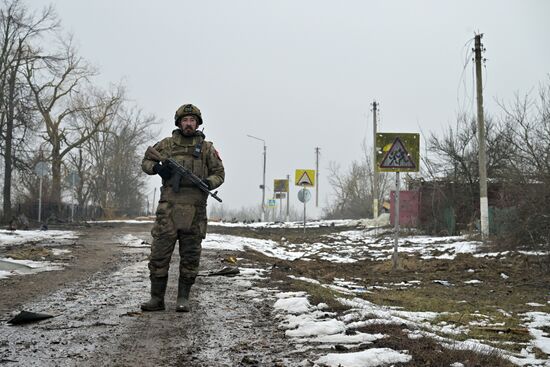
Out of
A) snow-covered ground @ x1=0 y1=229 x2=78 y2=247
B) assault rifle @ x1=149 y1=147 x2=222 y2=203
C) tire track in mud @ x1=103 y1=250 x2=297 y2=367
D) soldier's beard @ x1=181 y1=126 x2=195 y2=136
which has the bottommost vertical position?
tire track in mud @ x1=103 y1=250 x2=297 y2=367

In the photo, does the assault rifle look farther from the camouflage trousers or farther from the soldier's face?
the soldier's face

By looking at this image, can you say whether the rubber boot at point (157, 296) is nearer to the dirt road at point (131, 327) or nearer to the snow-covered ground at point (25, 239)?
the dirt road at point (131, 327)

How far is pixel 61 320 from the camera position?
532 centimetres

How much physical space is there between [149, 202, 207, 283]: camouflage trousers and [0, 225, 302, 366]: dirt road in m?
0.45

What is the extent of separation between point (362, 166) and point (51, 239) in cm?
5419

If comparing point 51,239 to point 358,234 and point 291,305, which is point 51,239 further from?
point 358,234

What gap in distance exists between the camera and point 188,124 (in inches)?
253

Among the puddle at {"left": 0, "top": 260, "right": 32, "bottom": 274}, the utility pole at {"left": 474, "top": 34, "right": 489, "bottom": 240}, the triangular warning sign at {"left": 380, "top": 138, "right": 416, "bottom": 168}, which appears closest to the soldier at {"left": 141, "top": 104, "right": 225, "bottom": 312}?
the puddle at {"left": 0, "top": 260, "right": 32, "bottom": 274}

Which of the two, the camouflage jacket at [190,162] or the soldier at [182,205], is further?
the camouflage jacket at [190,162]

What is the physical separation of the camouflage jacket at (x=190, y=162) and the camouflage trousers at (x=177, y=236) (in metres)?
0.11

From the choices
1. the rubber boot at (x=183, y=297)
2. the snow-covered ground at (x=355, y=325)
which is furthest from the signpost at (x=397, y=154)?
the rubber boot at (x=183, y=297)

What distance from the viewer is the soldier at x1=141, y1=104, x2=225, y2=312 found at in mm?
6145

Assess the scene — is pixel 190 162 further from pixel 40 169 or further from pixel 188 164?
pixel 40 169

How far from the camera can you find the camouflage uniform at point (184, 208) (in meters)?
6.16
